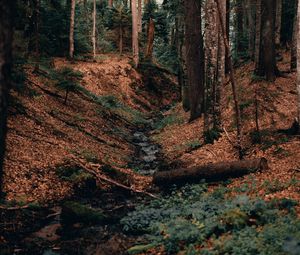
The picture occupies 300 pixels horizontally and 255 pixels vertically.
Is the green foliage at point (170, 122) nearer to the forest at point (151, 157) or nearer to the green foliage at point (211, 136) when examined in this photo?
the forest at point (151, 157)

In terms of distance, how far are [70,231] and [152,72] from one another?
2585 centimetres

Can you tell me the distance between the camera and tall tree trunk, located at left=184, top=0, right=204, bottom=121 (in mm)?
18625

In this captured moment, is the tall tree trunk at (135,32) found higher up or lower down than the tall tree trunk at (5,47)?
higher up

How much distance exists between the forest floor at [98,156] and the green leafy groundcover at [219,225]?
37 cm

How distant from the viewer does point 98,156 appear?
13.3 meters

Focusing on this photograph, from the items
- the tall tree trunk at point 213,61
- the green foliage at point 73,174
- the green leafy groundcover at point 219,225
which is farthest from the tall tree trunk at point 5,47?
the tall tree trunk at point 213,61

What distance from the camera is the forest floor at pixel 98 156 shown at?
25.6 feet

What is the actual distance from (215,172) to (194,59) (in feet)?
32.8

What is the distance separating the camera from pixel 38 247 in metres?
7.05

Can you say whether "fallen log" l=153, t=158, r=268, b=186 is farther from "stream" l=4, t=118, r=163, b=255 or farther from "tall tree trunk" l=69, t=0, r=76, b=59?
"tall tree trunk" l=69, t=0, r=76, b=59

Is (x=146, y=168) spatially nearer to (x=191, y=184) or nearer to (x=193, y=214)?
(x=191, y=184)

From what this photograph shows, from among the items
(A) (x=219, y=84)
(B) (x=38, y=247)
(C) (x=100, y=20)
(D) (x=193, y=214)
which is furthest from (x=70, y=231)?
(C) (x=100, y=20)

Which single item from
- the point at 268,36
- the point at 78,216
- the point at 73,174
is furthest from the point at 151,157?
the point at 268,36

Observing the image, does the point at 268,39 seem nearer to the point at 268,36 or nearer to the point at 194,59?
the point at 268,36
